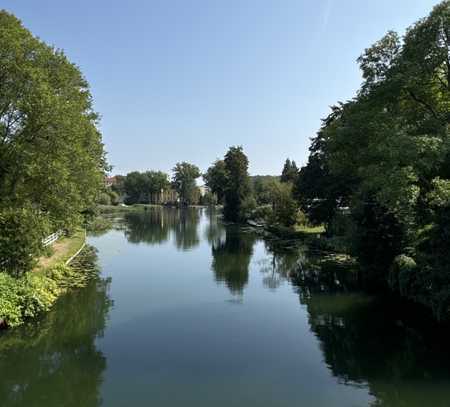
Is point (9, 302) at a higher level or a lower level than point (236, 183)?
lower

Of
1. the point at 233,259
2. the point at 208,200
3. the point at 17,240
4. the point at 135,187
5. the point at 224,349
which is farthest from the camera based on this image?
the point at 208,200

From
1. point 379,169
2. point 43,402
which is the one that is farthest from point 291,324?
point 43,402

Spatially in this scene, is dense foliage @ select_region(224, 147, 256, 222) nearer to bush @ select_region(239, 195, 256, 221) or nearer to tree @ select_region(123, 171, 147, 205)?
bush @ select_region(239, 195, 256, 221)

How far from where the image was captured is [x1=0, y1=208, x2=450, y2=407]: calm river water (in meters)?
9.72

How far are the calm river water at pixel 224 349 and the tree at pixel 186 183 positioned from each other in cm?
11970

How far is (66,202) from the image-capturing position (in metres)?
19.2

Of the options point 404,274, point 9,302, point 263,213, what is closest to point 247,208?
point 263,213

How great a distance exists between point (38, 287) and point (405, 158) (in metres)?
15.8

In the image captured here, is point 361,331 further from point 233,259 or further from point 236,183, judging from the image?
point 236,183

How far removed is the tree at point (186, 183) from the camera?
142 meters

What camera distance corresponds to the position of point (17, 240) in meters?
15.7

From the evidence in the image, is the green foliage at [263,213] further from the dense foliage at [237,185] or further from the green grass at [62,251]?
the green grass at [62,251]

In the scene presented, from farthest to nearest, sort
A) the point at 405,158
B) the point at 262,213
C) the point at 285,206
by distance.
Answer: the point at 262,213
the point at 285,206
the point at 405,158

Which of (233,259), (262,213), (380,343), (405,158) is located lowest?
(380,343)
